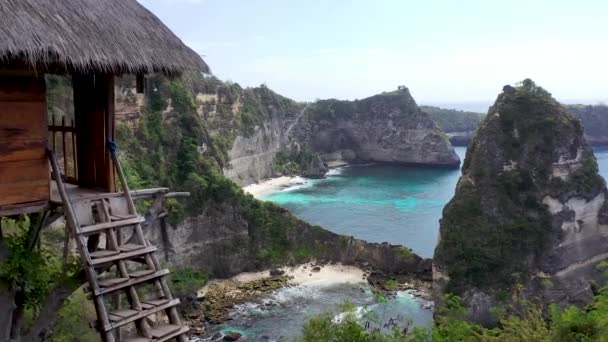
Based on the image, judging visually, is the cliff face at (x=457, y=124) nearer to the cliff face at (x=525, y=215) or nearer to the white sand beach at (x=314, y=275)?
the white sand beach at (x=314, y=275)

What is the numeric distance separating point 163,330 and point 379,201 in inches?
2278

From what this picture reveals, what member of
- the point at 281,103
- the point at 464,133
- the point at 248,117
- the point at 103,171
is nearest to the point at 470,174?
the point at 103,171

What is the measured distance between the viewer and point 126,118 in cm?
3744

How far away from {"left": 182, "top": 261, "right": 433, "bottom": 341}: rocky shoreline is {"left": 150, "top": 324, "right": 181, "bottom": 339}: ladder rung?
23.0 metres

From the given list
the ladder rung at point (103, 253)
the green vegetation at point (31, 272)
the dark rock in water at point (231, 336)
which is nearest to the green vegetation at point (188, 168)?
the dark rock in water at point (231, 336)

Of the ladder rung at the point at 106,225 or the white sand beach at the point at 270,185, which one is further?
the white sand beach at the point at 270,185

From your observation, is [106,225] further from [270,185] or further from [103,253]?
[270,185]

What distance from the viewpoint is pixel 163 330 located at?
6.17 metres

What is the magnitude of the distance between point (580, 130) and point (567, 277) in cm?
966

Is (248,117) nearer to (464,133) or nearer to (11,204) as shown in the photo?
(11,204)

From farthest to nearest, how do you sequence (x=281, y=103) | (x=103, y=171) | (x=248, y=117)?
(x=281, y=103) → (x=248, y=117) → (x=103, y=171)

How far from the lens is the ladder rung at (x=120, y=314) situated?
5.80 meters

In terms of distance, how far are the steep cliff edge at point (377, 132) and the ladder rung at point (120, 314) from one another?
81727mm

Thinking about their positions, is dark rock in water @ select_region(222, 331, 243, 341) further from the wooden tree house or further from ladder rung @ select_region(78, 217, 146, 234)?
ladder rung @ select_region(78, 217, 146, 234)
